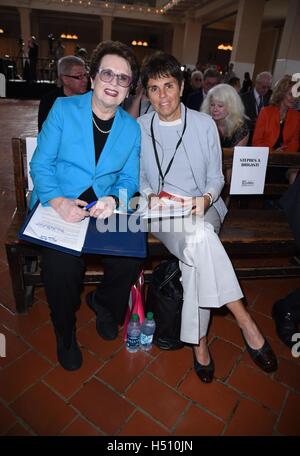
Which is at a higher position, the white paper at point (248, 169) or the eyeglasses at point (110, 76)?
the eyeglasses at point (110, 76)

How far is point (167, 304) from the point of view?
6.27 ft

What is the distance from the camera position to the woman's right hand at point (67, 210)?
1744 mm

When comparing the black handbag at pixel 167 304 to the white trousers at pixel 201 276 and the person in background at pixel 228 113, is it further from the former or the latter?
the person in background at pixel 228 113

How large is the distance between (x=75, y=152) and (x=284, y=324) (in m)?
1.83

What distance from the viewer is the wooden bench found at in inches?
79.9

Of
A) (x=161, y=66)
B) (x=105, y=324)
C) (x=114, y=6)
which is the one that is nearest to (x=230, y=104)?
(x=161, y=66)

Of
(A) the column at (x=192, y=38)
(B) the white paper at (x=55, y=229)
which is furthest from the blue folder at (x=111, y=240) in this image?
(A) the column at (x=192, y=38)

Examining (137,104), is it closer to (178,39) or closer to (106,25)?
(106,25)

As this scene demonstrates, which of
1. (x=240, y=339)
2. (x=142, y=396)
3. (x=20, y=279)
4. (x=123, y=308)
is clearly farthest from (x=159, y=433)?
(x=20, y=279)

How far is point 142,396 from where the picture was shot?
172 centimetres

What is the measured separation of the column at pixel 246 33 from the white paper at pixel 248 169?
12.5 metres

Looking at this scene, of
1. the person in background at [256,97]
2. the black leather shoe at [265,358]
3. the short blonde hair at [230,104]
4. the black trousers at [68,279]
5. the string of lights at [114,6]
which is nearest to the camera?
the black trousers at [68,279]

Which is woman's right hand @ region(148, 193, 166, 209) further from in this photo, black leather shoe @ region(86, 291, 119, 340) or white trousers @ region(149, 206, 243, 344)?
black leather shoe @ region(86, 291, 119, 340)

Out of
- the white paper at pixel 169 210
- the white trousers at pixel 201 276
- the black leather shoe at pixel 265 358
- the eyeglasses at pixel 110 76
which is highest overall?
the eyeglasses at pixel 110 76
